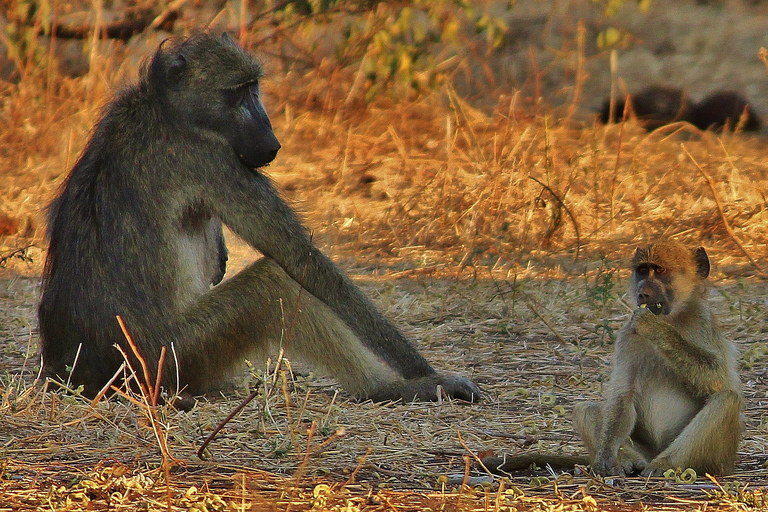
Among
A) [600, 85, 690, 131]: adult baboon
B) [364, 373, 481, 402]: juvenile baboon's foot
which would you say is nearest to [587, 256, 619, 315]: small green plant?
[364, 373, 481, 402]: juvenile baboon's foot

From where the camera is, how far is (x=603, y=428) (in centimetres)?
347

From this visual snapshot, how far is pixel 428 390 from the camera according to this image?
457cm

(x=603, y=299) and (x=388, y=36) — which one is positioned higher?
(x=388, y=36)

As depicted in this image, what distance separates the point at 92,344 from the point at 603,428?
2164 millimetres

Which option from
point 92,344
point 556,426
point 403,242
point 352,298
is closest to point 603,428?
point 556,426

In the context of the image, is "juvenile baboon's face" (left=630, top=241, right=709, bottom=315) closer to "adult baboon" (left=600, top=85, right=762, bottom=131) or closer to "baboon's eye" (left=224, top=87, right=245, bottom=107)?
"baboon's eye" (left=224, top=87, right=245, bottom=107)

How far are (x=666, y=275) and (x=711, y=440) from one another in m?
0.63

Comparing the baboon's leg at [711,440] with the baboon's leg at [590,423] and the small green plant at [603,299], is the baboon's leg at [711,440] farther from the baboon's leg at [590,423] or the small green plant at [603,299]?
the small green plant at [603,299]

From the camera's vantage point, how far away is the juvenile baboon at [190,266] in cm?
447

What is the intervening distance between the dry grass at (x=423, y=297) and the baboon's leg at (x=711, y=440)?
0.26ft

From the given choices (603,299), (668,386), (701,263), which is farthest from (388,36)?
(668,386)

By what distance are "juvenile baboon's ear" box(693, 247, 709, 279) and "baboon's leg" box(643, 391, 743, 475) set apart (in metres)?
0.53

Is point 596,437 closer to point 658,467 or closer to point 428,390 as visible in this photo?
point 658,467

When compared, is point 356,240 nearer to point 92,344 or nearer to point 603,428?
point 92,344
